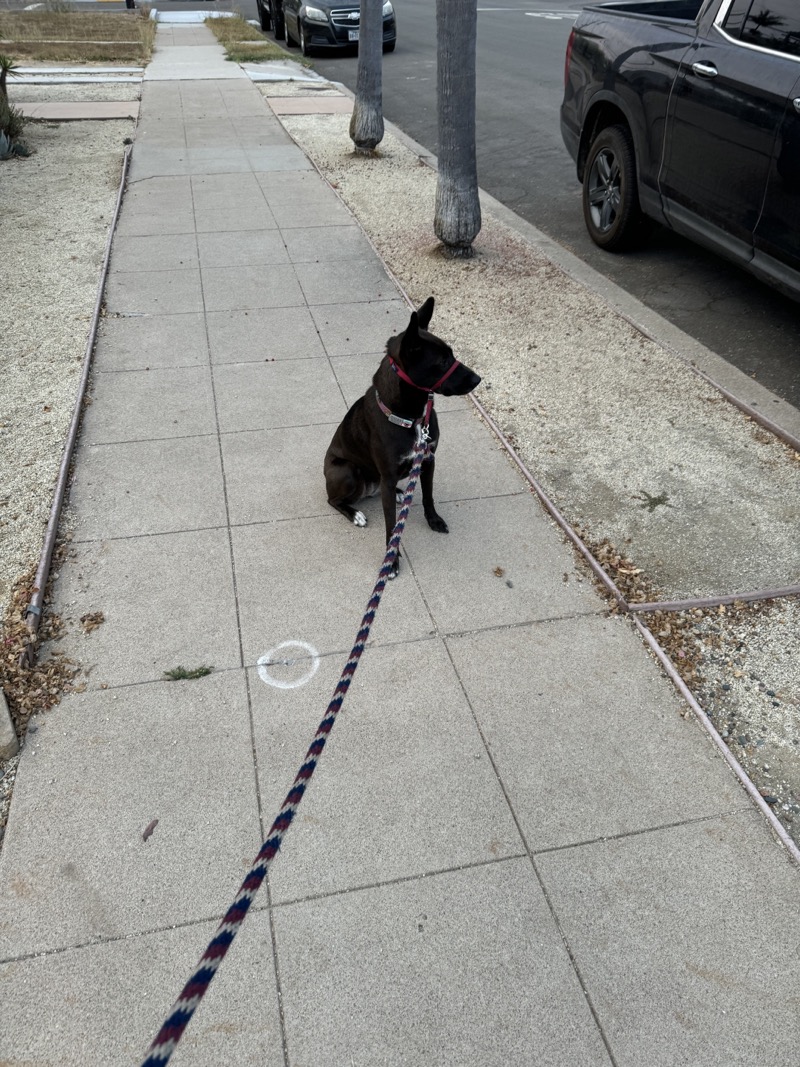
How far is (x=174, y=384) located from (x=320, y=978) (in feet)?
13.6

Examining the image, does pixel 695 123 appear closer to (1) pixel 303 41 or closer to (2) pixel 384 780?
(2) pixel 384 780

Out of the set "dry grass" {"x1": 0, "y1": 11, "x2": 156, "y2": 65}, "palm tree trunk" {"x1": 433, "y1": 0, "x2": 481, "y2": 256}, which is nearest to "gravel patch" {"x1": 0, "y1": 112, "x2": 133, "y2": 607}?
"palm tree trunk" {"x1": 433, "y1": 0, "x2": 481, "y2": 256}

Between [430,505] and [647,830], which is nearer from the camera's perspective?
[647,830]

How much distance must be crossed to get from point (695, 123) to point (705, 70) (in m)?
0.33

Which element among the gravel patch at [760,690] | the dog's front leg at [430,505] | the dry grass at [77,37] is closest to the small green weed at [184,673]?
the dog's front leg at [430,505]

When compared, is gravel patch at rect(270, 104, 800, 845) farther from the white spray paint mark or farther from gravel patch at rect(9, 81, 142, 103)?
gravel patch at rect(9, 81, 142, 103)

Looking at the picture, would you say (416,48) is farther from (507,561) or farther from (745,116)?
(507,561)

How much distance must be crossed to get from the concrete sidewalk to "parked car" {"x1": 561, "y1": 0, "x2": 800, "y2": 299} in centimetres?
251

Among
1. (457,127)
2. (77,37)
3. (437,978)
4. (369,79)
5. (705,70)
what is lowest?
(437,978)

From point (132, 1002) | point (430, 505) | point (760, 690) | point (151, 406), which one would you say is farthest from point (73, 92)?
point (132, 1002)

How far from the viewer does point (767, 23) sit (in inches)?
210

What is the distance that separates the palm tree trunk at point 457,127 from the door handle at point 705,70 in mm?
1839

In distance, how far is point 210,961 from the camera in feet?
5.14

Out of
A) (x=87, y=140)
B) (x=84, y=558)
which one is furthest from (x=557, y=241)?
(x=87, y=140)
